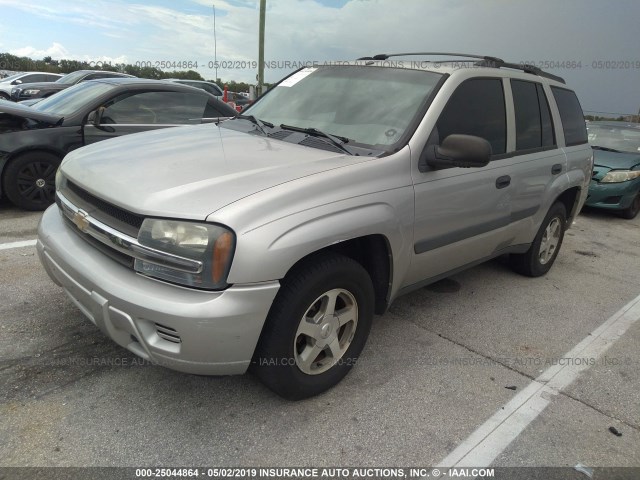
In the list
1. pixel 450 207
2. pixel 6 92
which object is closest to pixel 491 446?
pixel 450 207

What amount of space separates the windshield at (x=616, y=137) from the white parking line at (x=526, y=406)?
18.9 ft

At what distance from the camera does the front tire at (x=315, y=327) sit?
7.28ft

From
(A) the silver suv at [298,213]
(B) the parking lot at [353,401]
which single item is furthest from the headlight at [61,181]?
(B) the parking lot at [353,401]

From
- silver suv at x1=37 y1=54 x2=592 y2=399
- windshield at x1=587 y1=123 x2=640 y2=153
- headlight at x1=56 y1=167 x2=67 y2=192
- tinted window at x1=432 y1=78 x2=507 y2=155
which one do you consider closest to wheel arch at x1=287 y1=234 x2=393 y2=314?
silver suv at x1=37 y1=54 x2=592 y2=399

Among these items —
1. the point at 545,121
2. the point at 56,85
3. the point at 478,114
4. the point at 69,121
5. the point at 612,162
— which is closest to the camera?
the point at 478,114

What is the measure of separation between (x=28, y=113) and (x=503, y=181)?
4.99 meters

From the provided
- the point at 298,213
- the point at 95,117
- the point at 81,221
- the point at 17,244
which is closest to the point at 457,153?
the point at 298,213

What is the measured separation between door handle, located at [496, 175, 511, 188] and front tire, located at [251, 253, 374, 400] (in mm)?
1408

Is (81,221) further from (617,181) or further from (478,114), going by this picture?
(617,181)

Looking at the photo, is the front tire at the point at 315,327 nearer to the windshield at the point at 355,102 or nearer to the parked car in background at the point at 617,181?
the windshield at the point at 355,102

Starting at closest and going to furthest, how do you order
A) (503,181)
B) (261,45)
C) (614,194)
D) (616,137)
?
(503,181)
(614,194)
(616,137)
(261,45)

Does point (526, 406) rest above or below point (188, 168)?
below

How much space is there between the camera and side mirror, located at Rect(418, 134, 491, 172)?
262cm

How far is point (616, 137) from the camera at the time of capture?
28.0 ft
